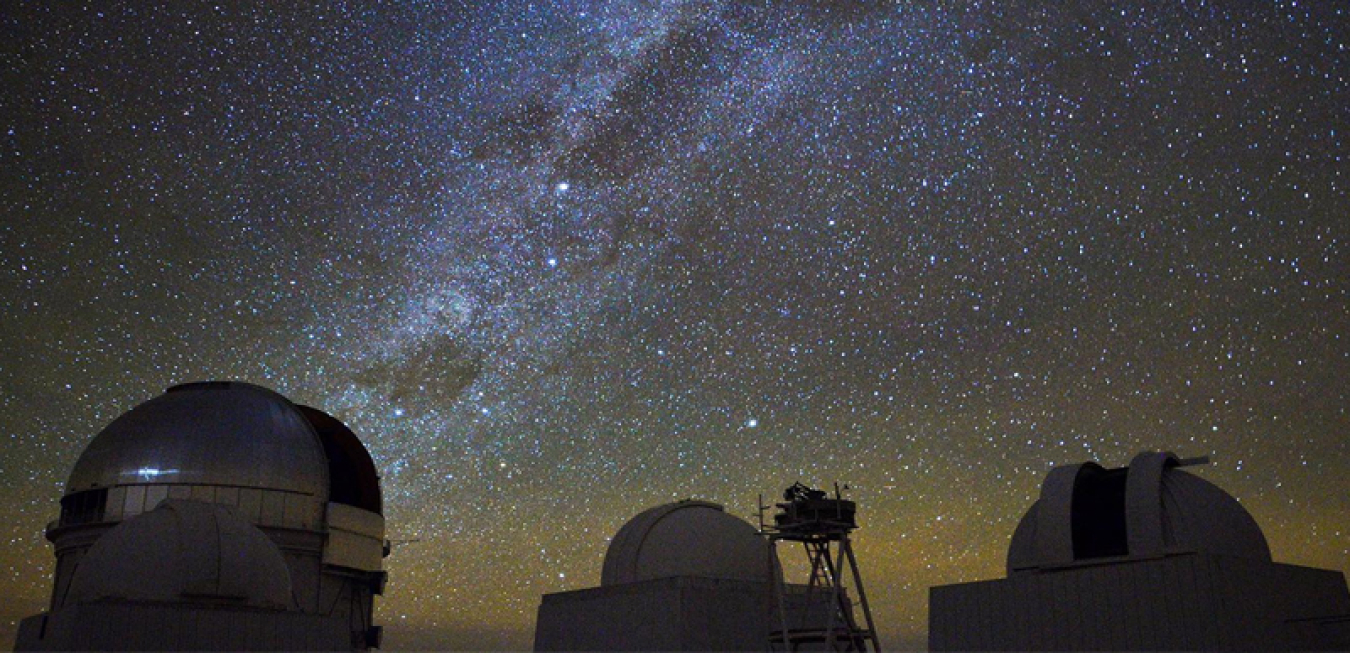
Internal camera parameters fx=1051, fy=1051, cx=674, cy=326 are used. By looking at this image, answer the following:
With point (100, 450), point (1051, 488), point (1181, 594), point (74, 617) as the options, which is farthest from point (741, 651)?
point (100, 450)

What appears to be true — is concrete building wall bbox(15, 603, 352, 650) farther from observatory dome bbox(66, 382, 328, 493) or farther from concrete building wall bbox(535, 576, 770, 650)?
concrete building wall bbox(535, 576, 770, 650)

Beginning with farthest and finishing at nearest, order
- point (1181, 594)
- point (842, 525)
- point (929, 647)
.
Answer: point (842, 525) → point (929, 647) → point (1181, 594)

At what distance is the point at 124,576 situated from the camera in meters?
20.9

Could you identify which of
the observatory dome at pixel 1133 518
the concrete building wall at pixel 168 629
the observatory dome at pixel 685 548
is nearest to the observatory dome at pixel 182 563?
the concrete building wall at pixel 168 629

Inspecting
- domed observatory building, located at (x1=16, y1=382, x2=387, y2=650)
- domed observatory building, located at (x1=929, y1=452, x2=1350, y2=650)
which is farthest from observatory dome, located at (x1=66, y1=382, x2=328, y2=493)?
domed observatory building, located at (x1=929, y1=452, x2=1350, y2=650)

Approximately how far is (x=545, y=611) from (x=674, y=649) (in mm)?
5315

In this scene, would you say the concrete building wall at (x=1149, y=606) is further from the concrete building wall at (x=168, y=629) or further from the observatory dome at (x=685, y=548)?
the concrete building wall at (x=168, y=629)

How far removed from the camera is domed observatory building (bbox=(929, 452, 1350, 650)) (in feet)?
57.9

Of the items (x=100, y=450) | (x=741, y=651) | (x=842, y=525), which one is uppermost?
(x=100, y=450)

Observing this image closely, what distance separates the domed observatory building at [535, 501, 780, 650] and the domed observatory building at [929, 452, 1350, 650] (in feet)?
15.6

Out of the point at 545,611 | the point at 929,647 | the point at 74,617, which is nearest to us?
the point at 74,617

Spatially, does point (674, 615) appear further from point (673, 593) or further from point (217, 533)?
point (217, 533)

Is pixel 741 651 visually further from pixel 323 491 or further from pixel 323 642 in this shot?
pixel 323 491

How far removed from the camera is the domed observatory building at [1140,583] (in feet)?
57.9
